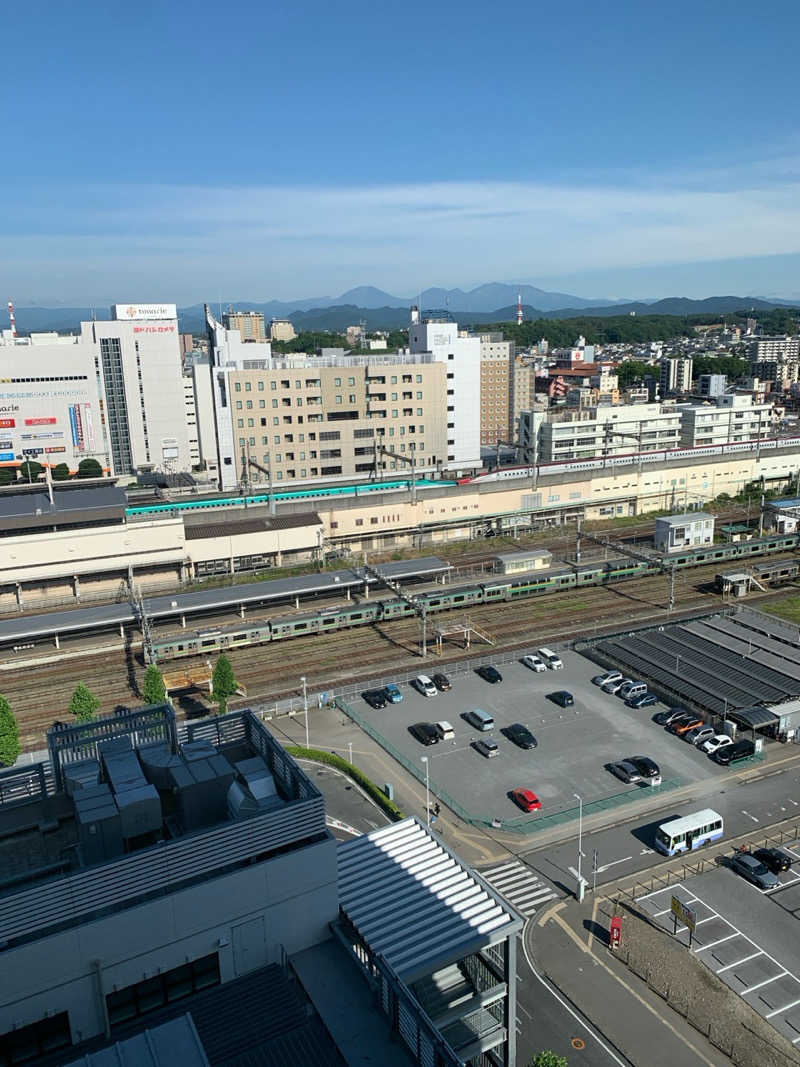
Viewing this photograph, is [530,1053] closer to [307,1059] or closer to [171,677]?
[307,1059]

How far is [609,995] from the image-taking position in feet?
59.3

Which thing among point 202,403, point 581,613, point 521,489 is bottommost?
point 581,613

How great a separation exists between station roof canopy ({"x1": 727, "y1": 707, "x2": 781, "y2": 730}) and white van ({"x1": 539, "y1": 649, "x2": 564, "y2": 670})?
8300 millimetres

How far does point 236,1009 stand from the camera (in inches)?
468

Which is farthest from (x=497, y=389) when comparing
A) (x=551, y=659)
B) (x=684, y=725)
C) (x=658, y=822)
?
(x=658, y=822)

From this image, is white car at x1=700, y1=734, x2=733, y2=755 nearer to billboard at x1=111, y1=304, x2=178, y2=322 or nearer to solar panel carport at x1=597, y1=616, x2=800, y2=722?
solar panel carport at x1=597, y1=616, x2=800, y2=722

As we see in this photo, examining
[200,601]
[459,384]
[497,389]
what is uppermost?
[459,384]

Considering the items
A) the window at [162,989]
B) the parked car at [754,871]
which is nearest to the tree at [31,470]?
the parked car at [754,871]

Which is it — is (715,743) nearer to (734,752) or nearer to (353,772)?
(734,752)

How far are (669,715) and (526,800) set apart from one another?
8997 millimetres

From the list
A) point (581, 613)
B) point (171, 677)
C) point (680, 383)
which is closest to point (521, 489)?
point (581, 613)

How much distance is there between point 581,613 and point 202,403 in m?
57.0

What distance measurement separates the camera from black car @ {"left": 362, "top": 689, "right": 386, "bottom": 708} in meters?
33.2

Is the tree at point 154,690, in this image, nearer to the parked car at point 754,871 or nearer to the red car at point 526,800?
the red car at point 526,800
